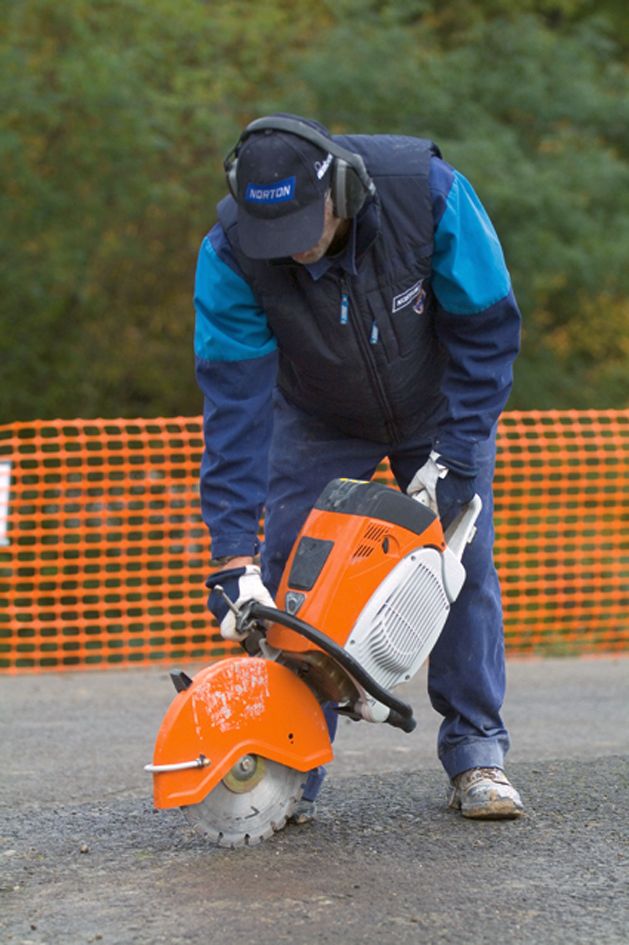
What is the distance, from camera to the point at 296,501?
4.22m

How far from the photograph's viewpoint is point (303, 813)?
4.14m

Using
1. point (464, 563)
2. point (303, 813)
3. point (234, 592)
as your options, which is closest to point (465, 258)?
point (464, 563)

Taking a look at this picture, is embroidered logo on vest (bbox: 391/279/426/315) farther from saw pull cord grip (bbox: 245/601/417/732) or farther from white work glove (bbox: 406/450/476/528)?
saw pull cord grip (bbox: 245/601/417/732)

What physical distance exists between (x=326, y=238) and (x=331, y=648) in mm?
1053

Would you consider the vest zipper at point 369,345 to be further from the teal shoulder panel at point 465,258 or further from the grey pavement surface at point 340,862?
the grey pavement surface at point 340,862

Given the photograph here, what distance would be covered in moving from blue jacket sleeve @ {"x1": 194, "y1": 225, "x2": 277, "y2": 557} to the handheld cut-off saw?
19 cm

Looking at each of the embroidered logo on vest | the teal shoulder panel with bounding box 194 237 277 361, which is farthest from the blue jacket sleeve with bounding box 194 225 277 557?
the embroidered logo on vest

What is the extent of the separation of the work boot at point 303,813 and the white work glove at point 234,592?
2.05ft

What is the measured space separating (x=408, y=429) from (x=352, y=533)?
1.94 feet

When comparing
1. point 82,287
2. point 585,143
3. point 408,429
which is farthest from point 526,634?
point 585,143

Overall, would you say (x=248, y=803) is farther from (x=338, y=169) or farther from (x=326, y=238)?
(x=338, y=169)

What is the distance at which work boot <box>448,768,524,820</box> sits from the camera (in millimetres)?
4098

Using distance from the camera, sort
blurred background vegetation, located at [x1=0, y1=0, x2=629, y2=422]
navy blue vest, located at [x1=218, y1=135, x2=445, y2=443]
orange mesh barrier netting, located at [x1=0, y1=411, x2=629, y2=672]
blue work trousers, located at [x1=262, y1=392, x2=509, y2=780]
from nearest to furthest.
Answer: navy blue vest, located at [x1=218, y1=135, x2=445, y2=443] < blue work trousers, located at [x1=262, y1=392, x2=509, y2=780] < orange mesh barrier netting, located at [x1=0, y1=411, x2=629, y2=672] < blurred background vegetation, located at [x1=0, y1=0, x2=629, y2=422]

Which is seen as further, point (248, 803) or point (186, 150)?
point (186, 150)
